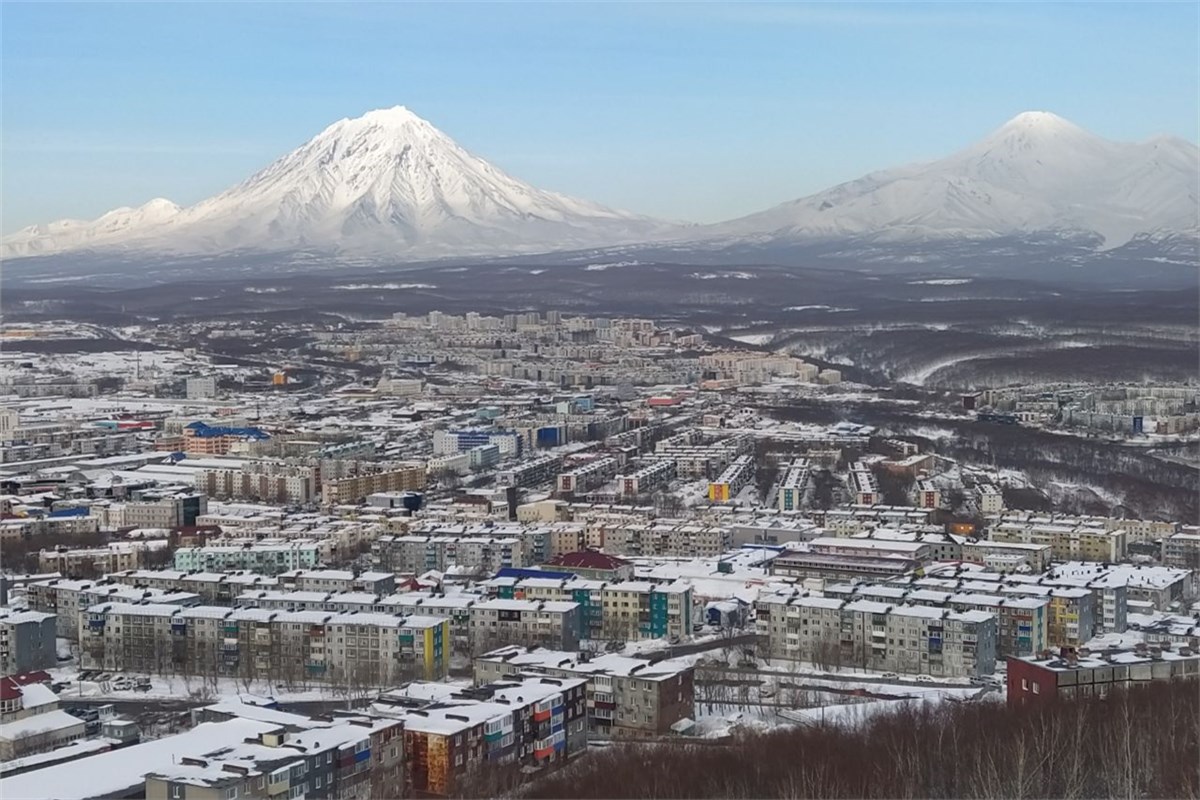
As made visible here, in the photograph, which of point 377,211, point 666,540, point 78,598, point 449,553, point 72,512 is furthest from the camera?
point 377,211

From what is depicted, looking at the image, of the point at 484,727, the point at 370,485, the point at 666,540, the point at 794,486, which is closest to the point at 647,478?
the point at 794,486

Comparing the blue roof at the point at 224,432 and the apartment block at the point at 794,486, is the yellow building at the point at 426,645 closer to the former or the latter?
the apartment block at the point at 794,486

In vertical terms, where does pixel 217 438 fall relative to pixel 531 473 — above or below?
above

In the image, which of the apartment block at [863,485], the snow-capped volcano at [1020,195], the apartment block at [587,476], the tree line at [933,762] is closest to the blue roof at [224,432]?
the apartment block at [587,476]

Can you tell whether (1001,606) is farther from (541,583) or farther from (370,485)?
(370,485)

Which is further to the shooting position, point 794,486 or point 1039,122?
point 1039,122

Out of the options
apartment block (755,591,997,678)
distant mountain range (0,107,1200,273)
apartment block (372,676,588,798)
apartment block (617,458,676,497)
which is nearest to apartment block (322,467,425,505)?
apartment block (617,458,676,497)
